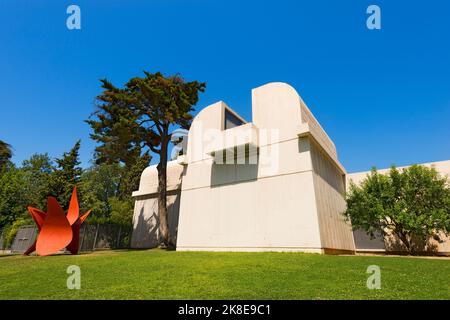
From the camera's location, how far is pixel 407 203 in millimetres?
14797

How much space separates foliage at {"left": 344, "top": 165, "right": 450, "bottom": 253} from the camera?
1385 cm

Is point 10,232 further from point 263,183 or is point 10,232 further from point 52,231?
point 263,183

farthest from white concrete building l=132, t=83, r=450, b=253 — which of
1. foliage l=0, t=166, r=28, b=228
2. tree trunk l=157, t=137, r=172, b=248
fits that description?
foliage l=0, t=166, r=28, b=228

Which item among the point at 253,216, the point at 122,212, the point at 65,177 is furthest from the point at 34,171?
the point at 253,216

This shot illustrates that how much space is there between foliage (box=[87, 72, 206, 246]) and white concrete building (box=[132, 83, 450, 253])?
9.60 feet

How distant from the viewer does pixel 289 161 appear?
14.7 metres

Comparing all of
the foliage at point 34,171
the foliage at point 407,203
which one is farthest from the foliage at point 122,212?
the foliage at point 407,203

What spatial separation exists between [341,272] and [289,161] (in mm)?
7609

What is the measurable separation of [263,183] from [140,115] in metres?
12.5

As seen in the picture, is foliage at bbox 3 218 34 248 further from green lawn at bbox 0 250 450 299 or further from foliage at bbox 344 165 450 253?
foliage at bbox 344 165 450 253

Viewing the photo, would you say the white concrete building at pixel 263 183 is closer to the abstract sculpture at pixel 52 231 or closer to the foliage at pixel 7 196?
the abstract sculpture at pixel 52 231

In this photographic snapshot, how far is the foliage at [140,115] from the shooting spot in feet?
65.6

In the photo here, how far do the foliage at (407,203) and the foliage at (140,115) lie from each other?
1469cm
